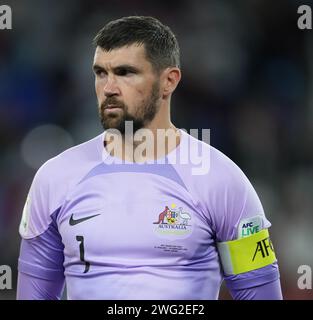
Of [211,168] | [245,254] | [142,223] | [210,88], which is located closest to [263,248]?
[245,254]

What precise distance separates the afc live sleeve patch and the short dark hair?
2.94ft

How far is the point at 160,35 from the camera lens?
3.60m

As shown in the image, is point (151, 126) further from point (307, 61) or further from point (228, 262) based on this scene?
point (307, 61)

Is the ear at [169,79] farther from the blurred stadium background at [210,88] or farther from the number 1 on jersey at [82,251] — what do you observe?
the blurred stadium background at [210,88]

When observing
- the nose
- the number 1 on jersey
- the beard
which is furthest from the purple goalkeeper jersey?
the nose

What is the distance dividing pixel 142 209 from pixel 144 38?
797mm

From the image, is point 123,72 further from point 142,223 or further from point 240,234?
point 240,234

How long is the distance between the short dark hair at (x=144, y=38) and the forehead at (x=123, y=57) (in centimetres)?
2

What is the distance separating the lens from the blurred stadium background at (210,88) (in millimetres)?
6480

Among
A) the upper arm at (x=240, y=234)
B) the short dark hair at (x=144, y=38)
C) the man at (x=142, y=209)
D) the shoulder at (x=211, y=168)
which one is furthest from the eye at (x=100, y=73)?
the upper arm at (x=240, y=234)

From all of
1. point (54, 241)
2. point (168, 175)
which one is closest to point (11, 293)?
point (54, 241)

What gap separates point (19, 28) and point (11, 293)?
2.66 metres

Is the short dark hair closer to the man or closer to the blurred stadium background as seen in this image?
the man

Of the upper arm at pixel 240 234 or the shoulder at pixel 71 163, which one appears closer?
the upper arm at pixel 240 234
